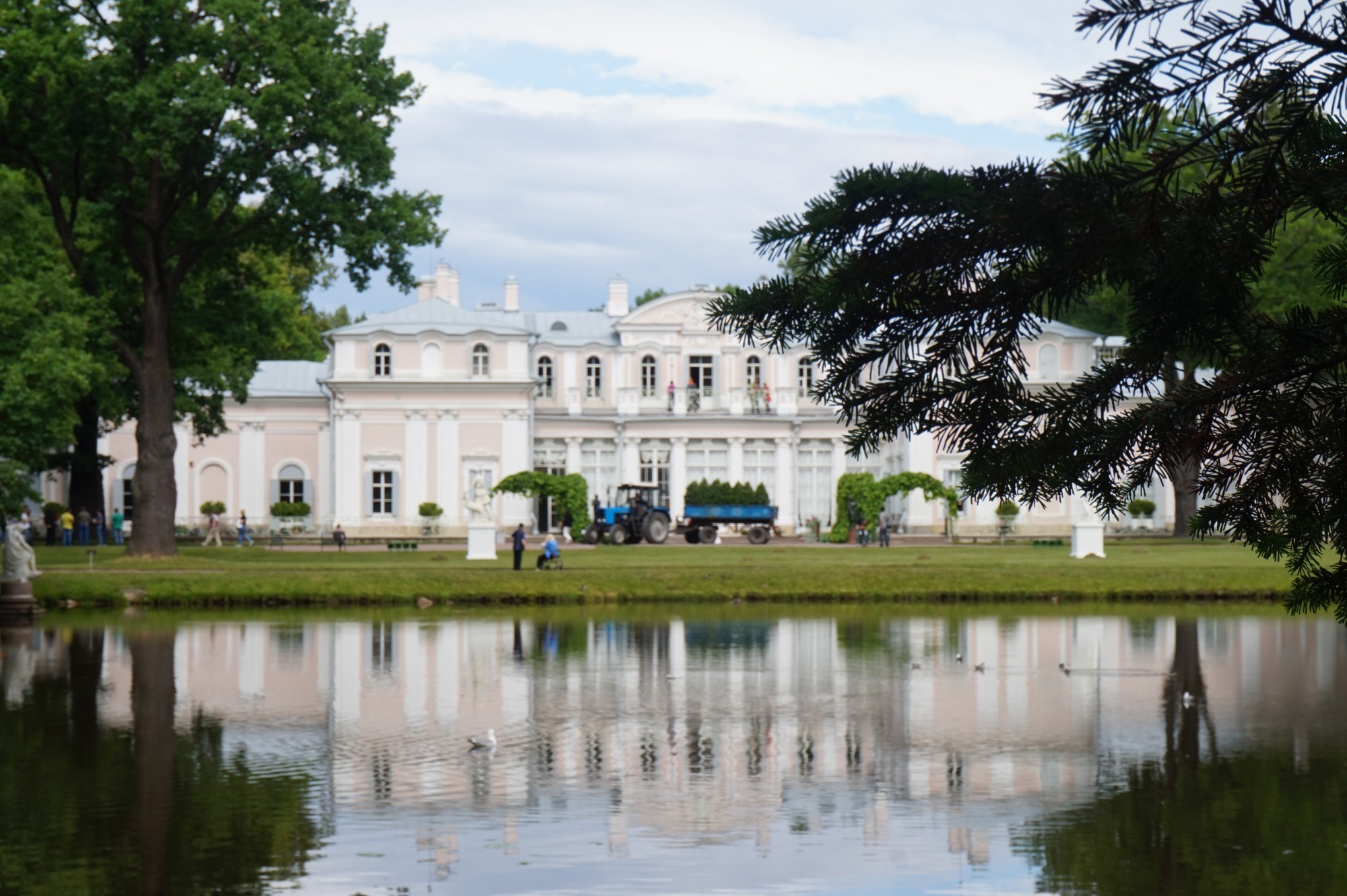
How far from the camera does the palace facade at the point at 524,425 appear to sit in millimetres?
56688

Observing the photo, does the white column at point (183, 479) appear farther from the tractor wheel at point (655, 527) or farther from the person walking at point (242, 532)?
the tractor wheel at point (655, 527)

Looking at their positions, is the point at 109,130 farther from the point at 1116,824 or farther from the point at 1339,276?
the point at 1339,276

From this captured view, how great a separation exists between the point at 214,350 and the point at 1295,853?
31971mm

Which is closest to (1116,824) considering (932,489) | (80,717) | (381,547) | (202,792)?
(202,792)

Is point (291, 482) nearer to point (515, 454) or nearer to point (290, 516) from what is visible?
point (290, 516)

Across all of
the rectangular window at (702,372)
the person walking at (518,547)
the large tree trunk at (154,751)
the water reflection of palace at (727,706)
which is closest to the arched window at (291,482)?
the rectangular window at (702,372)

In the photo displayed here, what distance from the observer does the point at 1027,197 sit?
5020 mm

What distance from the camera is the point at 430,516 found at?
56.0 m

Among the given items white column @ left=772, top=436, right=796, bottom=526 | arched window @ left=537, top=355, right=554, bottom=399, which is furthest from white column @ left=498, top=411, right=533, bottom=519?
white column @ left=772, top=436, right=796, bottom=526

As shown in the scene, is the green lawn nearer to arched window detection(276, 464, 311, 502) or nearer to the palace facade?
the palace facade

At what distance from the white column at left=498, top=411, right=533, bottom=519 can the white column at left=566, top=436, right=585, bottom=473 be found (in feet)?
7.95

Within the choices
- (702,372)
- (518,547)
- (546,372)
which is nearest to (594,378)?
(546,372)

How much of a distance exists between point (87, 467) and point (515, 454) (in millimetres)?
14389

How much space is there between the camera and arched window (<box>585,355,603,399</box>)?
2387 inches
